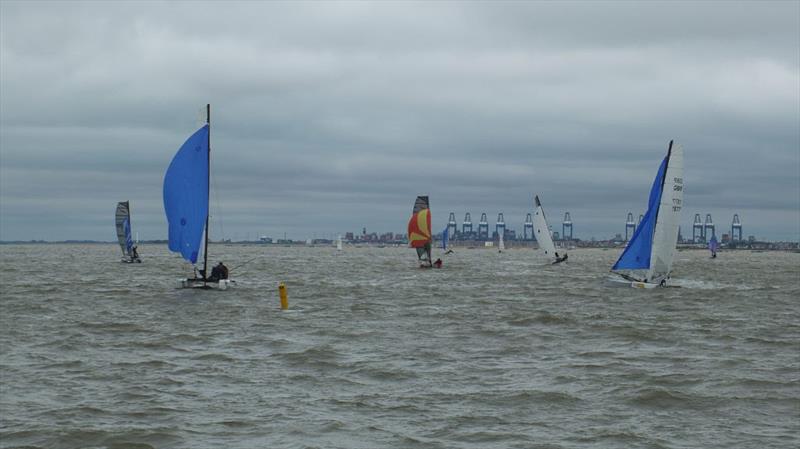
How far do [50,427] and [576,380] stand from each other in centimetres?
875

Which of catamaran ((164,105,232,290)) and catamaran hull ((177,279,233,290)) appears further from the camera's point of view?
catamaran hull ((177,279,233,290))

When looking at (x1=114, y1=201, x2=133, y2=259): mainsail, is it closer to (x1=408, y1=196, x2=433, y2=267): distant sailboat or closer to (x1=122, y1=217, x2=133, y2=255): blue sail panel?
(x1=122, y1=217, x2=133, y2=255): blue sail panel

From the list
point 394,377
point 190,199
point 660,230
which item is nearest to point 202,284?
point 190,199

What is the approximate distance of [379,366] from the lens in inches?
746

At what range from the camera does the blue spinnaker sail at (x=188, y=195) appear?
122 feet

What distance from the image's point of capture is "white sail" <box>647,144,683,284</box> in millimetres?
45925

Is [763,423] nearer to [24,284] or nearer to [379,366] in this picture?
[379,366]

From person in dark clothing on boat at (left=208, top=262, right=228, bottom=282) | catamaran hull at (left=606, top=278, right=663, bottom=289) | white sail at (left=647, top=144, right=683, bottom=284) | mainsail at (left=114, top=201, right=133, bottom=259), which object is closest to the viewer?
person in dark clothing on boat at (left=208, top=262, right=228, bottom=282)

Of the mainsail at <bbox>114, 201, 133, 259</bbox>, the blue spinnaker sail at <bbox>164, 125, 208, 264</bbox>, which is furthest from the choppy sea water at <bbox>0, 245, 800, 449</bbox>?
the mainsail at <bbox>114, 201, 133, 259</bbox>

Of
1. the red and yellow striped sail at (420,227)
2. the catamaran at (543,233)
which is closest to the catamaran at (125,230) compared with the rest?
the red and yellow striped sail at (420,227)

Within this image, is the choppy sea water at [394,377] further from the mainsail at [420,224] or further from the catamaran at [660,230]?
the mainsail at [420,224]

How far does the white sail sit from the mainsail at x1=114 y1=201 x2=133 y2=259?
1910 inches

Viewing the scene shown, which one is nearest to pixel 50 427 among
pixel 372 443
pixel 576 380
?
pixel 372 443

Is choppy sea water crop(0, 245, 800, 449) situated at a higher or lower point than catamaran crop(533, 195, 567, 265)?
lower
